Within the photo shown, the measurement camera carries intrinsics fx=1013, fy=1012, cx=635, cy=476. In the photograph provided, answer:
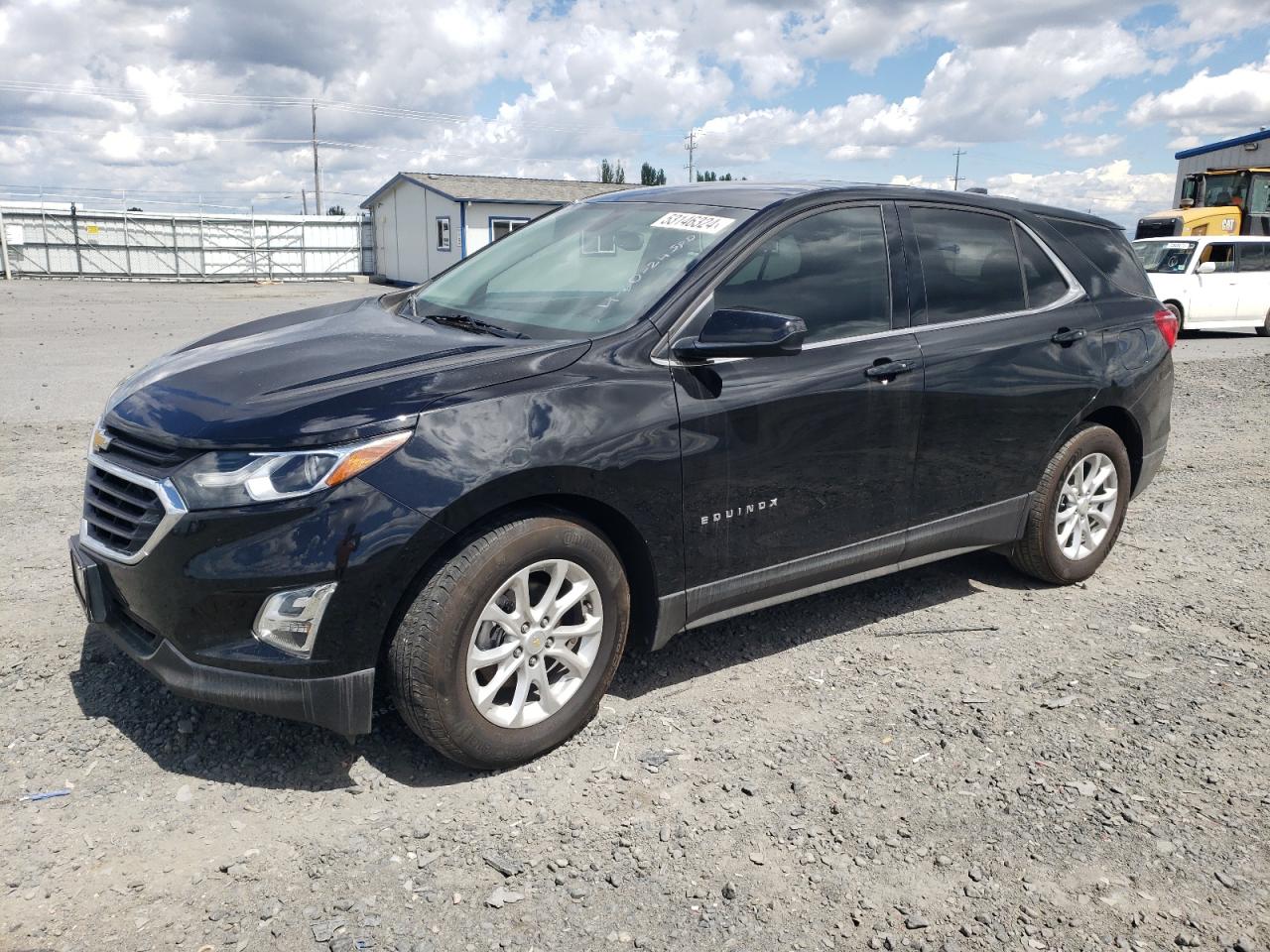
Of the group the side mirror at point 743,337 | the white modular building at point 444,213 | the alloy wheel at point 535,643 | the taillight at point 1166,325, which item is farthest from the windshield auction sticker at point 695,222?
the white modular building at point 444,213

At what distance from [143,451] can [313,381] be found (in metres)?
0.55

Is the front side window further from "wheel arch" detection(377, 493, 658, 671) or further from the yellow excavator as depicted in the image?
"wheel arch" detection(377, 493, 658, 671)

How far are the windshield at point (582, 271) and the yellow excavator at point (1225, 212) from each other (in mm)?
22976

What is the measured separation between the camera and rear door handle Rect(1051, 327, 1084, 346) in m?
4.69

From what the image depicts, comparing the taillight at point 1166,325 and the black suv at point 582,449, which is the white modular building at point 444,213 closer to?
the taillight at point 1166,325

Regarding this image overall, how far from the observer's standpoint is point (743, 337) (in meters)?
3.41

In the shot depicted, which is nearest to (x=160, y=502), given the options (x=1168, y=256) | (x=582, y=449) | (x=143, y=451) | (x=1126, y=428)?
(x=143, y=451)

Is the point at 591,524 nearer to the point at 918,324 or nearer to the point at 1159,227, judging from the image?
the point at 918,324

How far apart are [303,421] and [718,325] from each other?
4.58ft

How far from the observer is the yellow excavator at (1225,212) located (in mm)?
23250

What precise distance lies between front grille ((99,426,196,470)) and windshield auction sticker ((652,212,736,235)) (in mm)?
1999

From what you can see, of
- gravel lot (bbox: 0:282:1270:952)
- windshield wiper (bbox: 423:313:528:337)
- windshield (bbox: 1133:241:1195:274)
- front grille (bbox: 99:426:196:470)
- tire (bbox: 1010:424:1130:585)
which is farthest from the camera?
windshield (bbox: 1133:241:1195:274)

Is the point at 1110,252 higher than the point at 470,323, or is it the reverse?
the point at 1110,252

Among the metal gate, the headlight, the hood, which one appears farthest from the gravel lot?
the metal gate
